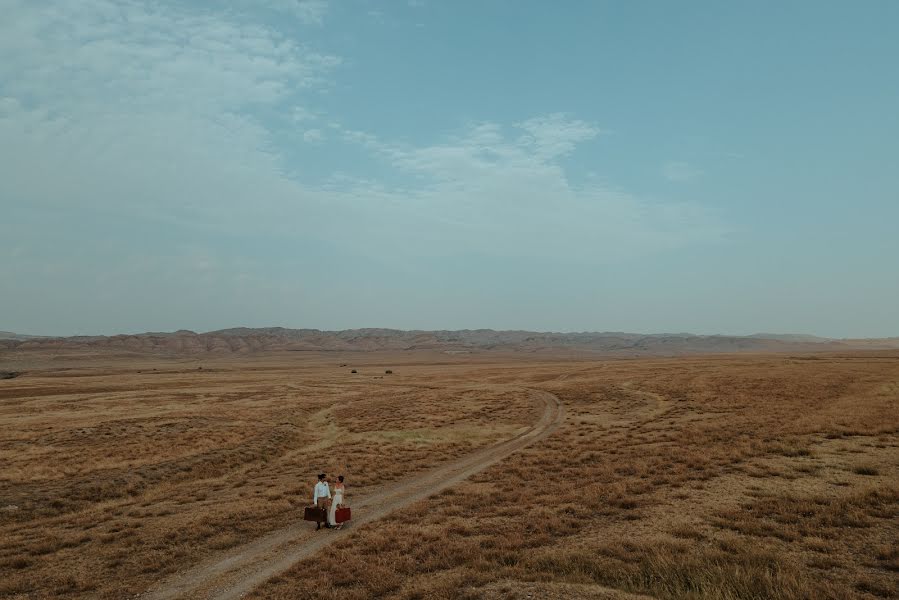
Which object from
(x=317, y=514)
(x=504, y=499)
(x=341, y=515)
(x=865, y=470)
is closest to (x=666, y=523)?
(x=504, y=499)

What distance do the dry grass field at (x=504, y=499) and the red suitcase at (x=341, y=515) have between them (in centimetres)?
61

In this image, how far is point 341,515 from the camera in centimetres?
1775

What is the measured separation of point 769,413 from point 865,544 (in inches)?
1014

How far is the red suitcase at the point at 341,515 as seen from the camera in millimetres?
17641

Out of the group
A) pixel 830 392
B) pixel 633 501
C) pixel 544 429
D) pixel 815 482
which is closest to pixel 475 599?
pixel 633 501

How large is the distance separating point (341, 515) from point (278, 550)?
8.70 ft

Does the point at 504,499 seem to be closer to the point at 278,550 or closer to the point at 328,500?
the point at 328,500

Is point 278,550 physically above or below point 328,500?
below

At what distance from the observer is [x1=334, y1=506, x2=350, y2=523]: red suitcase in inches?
695

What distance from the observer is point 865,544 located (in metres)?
12.4

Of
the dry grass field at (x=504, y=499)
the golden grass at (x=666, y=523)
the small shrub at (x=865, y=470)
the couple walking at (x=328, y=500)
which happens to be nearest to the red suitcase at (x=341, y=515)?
the couple walking at (x=328, y=500)

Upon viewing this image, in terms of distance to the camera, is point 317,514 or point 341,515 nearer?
point 341,515

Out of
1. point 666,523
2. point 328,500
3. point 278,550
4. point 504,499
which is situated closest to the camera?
point 666,523

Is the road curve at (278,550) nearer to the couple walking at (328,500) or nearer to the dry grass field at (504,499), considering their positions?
the couple walking at (328,500)
